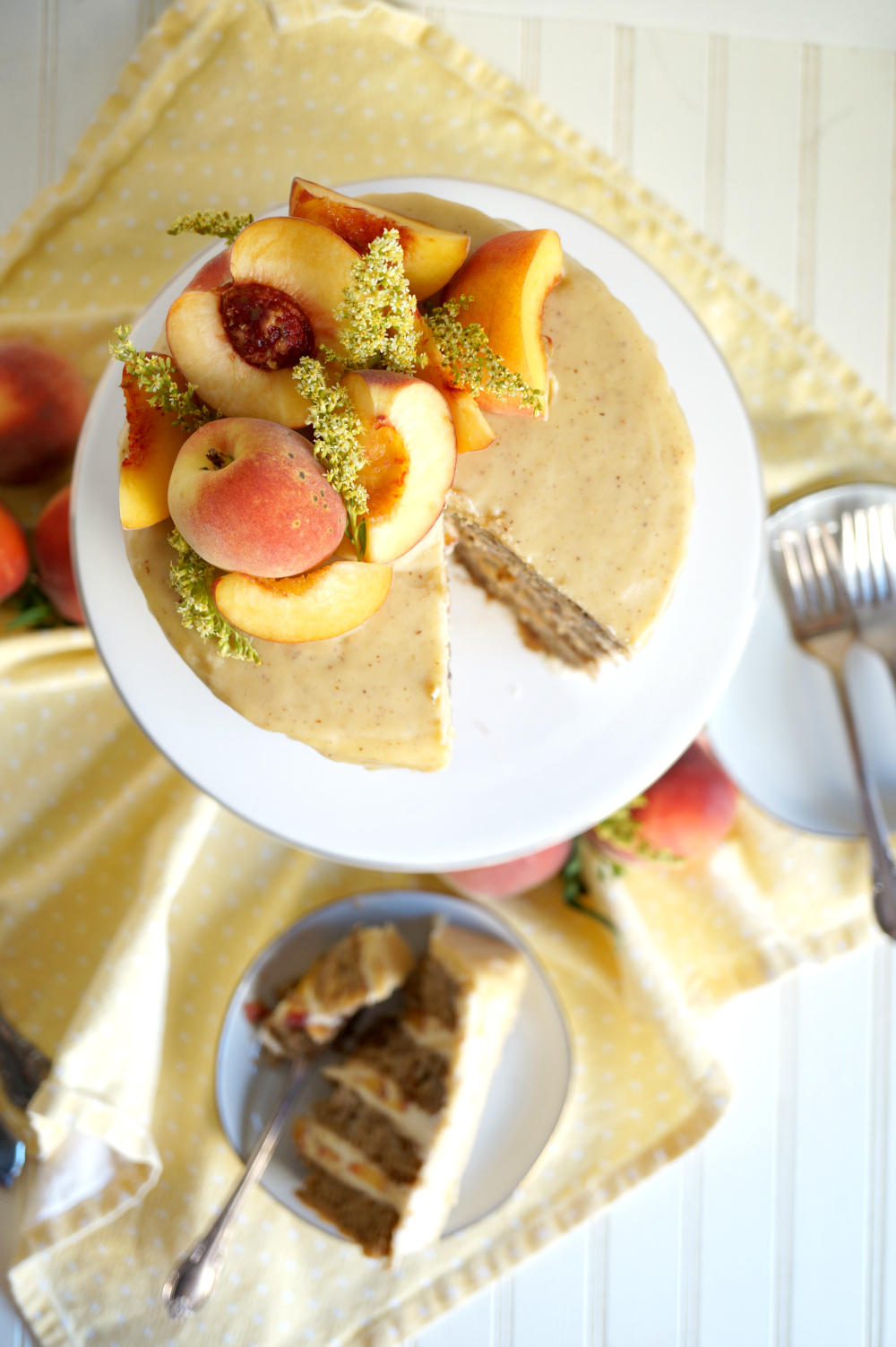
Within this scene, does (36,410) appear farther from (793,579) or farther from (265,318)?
(793,579)

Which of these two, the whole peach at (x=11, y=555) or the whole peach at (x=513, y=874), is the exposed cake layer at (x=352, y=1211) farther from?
the whole peach at (x=11, y=555)

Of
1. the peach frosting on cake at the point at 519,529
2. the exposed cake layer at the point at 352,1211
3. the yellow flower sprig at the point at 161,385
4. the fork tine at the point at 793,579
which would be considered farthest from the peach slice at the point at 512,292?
the exposed cake layer at the point at 352,1211

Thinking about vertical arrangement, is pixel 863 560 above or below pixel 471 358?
below

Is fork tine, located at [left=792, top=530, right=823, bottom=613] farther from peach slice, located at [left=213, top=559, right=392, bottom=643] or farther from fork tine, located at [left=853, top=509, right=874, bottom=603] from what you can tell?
peach slice, located at [left=213, top=559, right=392, bottom=643]

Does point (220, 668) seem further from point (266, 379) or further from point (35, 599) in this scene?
point (35, 599)

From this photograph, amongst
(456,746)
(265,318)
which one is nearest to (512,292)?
(265,318)
